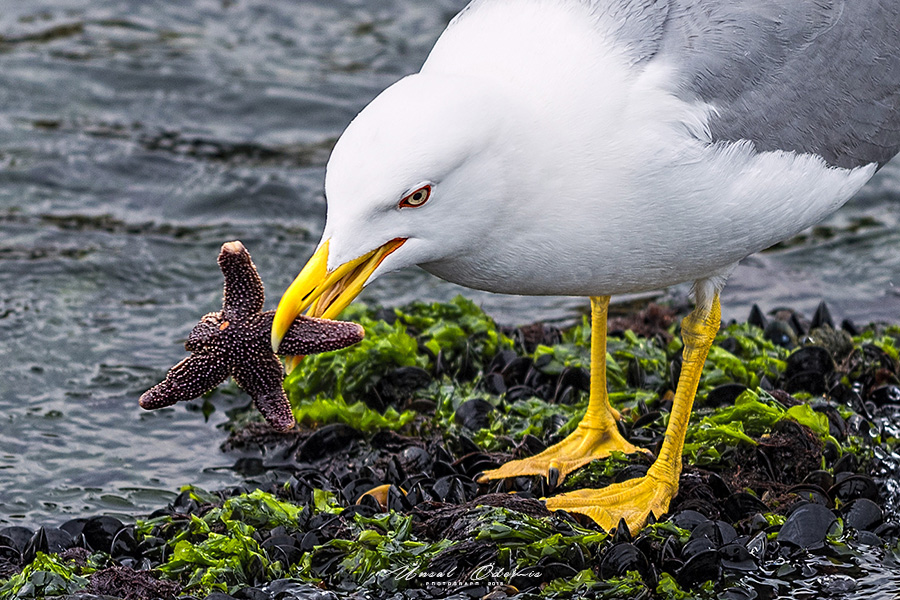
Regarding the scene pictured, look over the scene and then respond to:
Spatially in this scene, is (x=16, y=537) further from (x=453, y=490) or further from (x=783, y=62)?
(x=783, y=62)

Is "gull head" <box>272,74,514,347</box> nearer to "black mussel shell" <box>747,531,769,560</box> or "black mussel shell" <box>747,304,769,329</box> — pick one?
"black mussel shell" <box>747,531,769,560</box>

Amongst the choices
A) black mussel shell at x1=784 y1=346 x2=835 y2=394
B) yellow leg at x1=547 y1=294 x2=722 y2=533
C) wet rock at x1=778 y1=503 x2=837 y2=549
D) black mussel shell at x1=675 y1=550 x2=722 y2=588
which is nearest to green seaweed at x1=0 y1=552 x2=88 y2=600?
yellow leg at x1=547 y1=294 x2=722 y2=533

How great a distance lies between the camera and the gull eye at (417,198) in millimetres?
4422

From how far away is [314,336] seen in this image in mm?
4559

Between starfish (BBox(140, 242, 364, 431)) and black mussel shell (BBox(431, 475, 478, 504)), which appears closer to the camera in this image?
starfish (BBox(140, 242, 364, 431))

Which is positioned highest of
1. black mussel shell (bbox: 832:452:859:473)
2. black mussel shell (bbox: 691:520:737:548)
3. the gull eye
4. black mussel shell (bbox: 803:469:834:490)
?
the gull eye

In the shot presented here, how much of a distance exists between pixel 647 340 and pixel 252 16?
8018 millimetres

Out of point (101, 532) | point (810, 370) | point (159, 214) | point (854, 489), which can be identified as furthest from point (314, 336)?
point (159, 214)

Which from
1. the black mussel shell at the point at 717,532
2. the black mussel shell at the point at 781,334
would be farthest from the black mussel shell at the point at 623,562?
the black mussel shell at the point at 781,334

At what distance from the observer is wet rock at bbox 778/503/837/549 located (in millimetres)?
5402

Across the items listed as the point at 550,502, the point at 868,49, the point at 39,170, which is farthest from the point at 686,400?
the point at 39,170

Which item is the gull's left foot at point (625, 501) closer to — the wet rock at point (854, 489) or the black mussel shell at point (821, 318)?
the wet rock at point (854, 489)

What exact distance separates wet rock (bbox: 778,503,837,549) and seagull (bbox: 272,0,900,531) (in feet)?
2.08

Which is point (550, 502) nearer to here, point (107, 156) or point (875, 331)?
point (875, 331)
